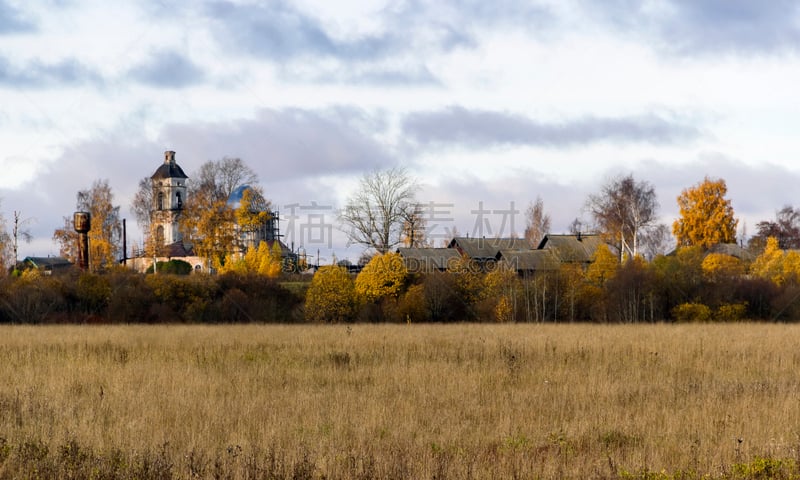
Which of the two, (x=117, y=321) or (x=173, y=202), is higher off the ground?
(x=173, y=202)

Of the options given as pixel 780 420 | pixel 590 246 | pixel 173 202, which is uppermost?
pixel 173 202

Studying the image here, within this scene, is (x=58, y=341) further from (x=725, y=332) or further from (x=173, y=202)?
(x=173, y=202)

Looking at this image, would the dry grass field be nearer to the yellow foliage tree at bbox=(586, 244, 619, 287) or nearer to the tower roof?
the yellow foliage tree at bbox=(586, 244, 619, 287)

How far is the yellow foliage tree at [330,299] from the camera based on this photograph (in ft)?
134

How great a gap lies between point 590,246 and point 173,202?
52.2 metres

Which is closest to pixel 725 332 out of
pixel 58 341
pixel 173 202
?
pixel 58 341

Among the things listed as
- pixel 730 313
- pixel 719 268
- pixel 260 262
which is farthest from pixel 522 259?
pixel 730 313

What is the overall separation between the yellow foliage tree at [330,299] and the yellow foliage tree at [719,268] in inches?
748

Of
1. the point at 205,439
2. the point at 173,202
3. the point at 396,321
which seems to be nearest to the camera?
the point at 205,439

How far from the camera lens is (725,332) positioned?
95.5 ft

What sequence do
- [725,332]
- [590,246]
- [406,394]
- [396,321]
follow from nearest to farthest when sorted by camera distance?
[406,394] → [725,332] → [396,321] → [590,246]

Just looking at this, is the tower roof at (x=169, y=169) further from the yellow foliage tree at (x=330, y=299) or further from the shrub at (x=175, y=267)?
the yellow foliage tree at (x=330, y=299)

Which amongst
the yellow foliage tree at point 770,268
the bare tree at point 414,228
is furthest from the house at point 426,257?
the yellow foliage tree at point 770,268

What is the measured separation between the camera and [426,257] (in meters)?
65.2
